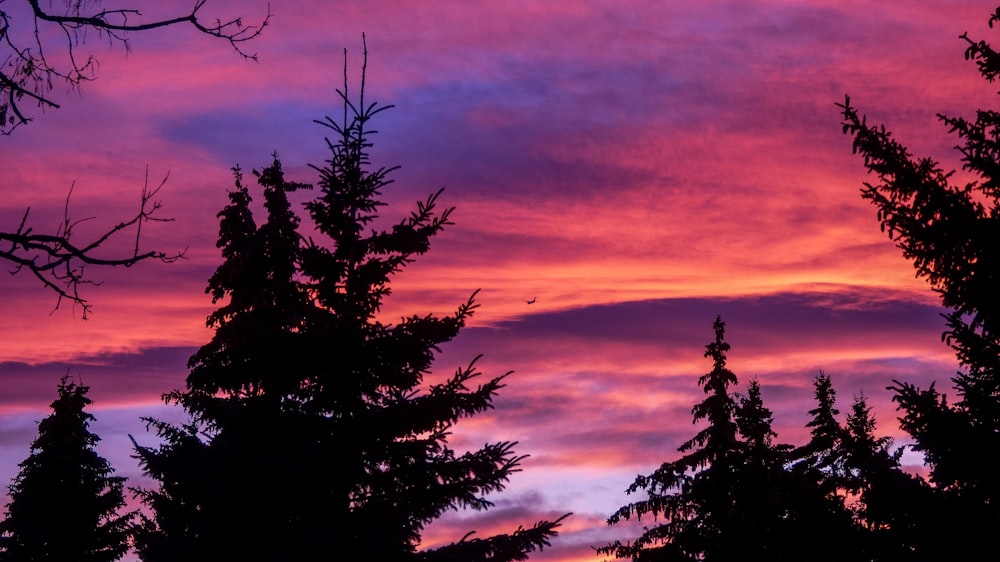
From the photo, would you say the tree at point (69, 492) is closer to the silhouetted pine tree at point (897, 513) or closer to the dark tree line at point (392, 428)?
the dark tree line at point (392, 428)

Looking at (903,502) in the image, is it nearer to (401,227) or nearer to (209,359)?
(401,227)

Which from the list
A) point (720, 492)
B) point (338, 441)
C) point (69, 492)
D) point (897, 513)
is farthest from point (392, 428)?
point (69, 492)

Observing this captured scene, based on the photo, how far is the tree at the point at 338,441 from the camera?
605 inches

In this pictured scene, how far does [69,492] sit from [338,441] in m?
25.9

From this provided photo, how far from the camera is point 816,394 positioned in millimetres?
43250

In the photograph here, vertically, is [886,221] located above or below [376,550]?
above

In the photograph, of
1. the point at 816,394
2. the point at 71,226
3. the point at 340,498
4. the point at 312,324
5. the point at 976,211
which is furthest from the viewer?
the point at 816,394

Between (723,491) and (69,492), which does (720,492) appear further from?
(69,492)

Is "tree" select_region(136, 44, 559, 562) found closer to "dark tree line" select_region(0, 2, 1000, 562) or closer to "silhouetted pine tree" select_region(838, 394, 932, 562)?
"dark tree line" select_region(0, 2, 1000, 562)

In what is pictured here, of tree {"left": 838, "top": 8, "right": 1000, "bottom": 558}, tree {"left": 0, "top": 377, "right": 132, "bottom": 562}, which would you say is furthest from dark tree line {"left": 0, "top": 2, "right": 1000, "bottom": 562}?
tree {"left": 0, "top": 377, "right": 132, "bottom": 562}

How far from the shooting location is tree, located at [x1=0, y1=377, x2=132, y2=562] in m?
36.5

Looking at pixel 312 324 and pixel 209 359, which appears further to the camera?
pixel 209 359

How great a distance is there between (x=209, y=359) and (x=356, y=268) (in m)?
11.8

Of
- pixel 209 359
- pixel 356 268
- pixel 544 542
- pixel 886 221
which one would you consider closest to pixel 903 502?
pixel 886 221
